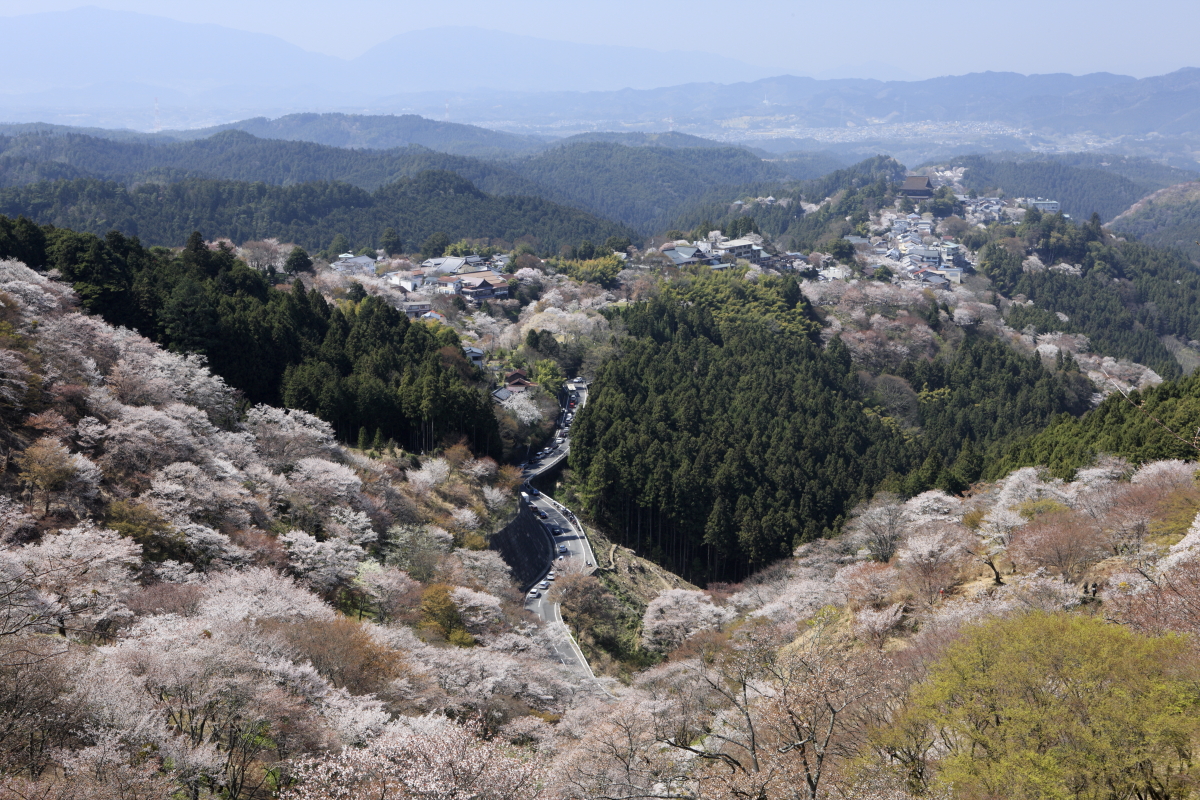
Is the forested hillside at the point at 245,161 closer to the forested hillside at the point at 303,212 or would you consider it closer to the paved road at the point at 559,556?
the forested hillside at the point at 303,212

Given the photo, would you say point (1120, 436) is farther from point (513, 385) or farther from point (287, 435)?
point (287, 435)

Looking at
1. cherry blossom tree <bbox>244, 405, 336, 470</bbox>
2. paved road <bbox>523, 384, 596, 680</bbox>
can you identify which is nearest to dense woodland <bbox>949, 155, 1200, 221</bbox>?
paved road <bbox>523, 384, 596, 680</bbox>

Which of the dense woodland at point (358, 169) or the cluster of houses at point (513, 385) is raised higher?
the dense woodland at point (358, 169)

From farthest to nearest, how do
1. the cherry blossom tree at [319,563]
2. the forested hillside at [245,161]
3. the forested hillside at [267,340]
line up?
the forested hillside at [245,161] < the forested hillside at [267,340] < the cherry blossom tree at [319,563]

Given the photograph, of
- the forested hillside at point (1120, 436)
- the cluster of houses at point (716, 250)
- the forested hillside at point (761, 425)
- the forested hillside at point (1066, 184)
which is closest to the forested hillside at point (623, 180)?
the forested hillside at point (1066, 184)

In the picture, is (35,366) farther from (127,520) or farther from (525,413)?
(525,413)
